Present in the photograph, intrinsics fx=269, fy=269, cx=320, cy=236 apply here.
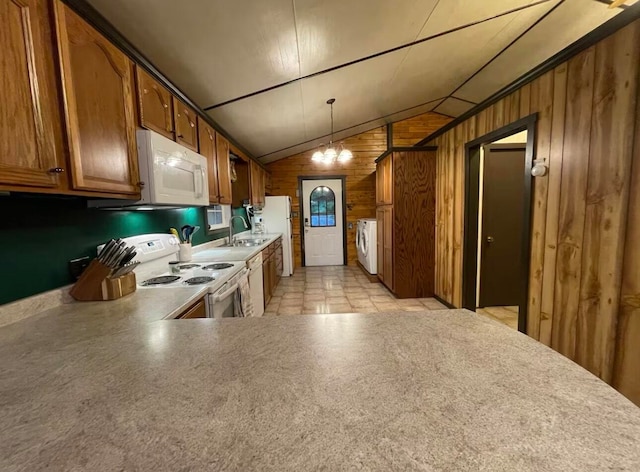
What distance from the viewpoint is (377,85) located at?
3416 millimetres

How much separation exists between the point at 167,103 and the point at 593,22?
153 inches

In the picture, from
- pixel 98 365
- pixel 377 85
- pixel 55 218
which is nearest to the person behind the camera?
pixel 98 365

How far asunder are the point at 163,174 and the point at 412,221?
317 centimetres

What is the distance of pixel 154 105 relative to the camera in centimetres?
167

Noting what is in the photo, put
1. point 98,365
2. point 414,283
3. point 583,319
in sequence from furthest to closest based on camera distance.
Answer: point 414,283 → point 583,319 → point 98,365

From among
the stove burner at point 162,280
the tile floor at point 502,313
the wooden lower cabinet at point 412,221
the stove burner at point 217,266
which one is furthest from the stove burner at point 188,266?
the tile floor at point 502,313

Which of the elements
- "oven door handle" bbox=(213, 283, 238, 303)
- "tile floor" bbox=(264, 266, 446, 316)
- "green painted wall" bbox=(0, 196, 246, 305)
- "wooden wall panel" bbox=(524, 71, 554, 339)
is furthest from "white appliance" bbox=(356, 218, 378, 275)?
"green painted wall" bbox=(0, 196, 246, 305)

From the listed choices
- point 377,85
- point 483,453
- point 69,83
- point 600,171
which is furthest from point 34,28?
point 377,85

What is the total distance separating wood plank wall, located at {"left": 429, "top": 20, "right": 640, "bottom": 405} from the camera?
56.2 inches

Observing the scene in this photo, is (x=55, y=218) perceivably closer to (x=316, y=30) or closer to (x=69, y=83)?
(x=69, y=83)

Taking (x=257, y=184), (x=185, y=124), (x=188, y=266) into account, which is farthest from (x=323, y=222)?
(x=185, y=124)

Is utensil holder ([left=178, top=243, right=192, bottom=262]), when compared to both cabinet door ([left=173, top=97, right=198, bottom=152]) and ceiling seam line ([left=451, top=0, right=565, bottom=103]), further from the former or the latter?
ceiling seam line ([left=451, top=0, right=565, bottom=103])

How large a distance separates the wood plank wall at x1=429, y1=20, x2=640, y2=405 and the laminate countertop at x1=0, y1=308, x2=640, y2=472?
1203 mm

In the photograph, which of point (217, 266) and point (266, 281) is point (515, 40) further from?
point (266, 281)
